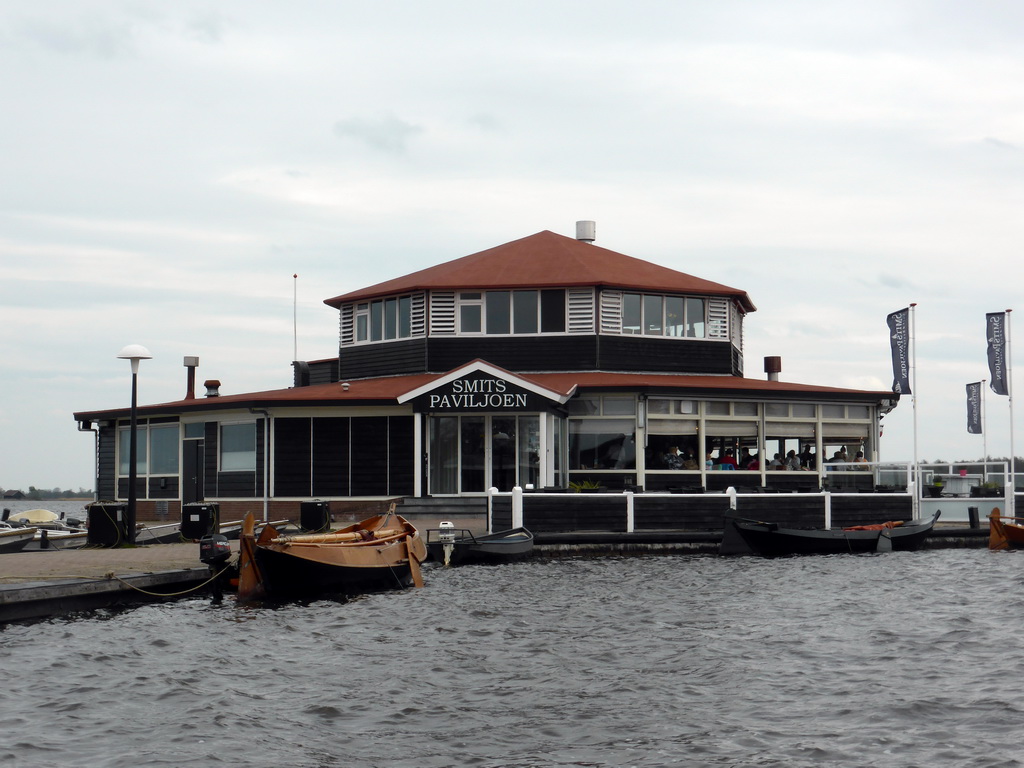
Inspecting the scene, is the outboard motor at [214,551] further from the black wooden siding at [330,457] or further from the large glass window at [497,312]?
the large glass window at [497,312]

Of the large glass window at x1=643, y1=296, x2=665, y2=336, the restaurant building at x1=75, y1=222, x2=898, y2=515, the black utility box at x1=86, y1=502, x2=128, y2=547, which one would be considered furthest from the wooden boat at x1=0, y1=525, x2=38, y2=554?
the large glass window at x1=643, y1=296, x2=665, y2=336

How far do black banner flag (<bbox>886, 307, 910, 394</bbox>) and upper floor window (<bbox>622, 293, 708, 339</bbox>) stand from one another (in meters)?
6.71

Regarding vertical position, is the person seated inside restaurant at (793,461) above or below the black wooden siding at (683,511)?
above

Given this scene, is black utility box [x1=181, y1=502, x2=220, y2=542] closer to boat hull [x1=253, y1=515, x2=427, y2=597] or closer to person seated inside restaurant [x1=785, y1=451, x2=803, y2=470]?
boat hull [x1=253, y1=515, x2=427, y2=597]

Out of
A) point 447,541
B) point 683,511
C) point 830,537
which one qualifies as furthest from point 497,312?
point 830,537

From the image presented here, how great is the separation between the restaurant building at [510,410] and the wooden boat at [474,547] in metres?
5.85

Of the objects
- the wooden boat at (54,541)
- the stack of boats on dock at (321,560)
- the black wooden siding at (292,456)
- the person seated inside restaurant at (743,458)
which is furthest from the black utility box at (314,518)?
the person seated inside restaurant at (743,458)

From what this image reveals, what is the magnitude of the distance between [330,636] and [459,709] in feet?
16.1

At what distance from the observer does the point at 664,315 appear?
127ft

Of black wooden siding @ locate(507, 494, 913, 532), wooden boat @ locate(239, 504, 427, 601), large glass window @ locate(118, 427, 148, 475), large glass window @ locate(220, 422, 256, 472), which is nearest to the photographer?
wooden boat @ locate(239, 504, 427, 601)

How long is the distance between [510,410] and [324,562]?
1313 centimetres

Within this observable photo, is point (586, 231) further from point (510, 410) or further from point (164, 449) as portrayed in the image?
point (164, 449)

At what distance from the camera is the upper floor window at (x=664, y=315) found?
3828cm

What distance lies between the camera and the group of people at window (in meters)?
35.1
